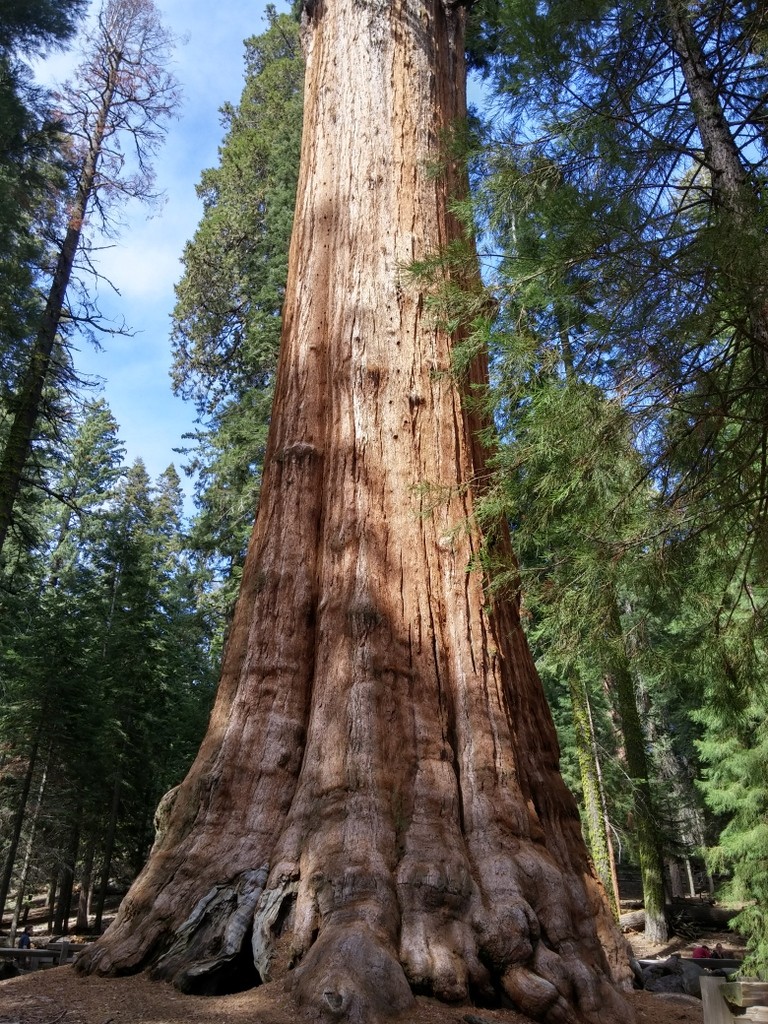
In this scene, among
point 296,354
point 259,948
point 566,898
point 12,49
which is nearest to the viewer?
point 259,948

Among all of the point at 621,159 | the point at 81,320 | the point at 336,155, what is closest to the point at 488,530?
the point at 621,159

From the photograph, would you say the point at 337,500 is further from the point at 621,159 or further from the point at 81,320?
the point at 81,320

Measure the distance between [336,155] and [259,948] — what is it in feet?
18.3

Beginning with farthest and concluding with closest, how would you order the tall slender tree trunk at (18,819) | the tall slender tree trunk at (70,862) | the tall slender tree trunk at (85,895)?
the tall slender tree trunk at (85,895), the tall slender tree trunk at (70,862), the tall slender tree trunk at (18,819)

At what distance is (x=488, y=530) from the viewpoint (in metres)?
5.02

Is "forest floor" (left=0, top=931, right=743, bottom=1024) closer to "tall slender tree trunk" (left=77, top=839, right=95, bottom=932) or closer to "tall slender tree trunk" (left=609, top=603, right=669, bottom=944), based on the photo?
"tall slender tree trunk" (left=609, top=603, right=669, bottom=944)

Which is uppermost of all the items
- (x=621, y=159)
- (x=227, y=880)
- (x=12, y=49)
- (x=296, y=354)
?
(x=12, y=49)

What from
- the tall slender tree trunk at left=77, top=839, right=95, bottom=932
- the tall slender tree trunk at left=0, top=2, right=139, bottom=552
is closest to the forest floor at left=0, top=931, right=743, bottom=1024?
the tall slender tree trunk at left=0, top=2, right=139, bottom=552

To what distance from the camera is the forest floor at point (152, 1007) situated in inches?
119

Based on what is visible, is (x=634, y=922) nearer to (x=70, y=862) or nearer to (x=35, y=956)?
(x=70, y=862)

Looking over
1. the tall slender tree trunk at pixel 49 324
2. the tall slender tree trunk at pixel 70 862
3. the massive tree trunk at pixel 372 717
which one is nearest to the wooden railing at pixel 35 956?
the tall slender tree trunk at pixel 49 324

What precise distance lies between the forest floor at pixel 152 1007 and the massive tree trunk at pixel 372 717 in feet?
0.29

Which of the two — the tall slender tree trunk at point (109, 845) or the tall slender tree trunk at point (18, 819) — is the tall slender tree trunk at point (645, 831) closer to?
the tall slender tree trunk at point (109, 845)

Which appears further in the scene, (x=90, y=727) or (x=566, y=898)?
(x=90, y=727)
